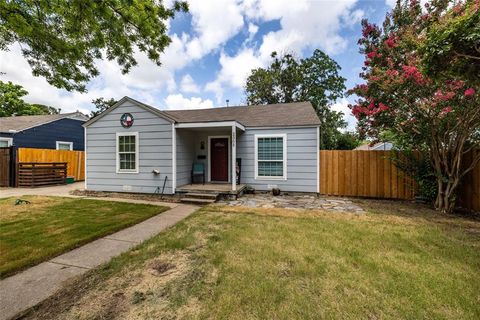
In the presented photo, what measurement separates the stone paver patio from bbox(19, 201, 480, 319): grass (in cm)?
184

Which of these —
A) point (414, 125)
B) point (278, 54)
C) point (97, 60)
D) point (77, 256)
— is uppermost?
point (278, 54)

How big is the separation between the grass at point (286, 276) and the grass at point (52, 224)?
1.17m

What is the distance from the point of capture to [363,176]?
802cm

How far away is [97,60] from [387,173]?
921 cm

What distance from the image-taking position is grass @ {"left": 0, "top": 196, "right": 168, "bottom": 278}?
10.9ft

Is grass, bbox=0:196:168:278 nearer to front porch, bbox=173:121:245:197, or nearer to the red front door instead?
front porch, bbox=173:121:245:197

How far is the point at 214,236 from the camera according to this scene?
407 cm

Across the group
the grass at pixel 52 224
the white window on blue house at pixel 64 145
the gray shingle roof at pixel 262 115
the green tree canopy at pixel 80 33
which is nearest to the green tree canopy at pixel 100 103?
the white window on blue house at pixel 64 145

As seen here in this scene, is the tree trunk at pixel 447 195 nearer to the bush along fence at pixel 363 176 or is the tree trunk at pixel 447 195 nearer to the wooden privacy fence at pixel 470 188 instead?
the wooden privacy fence at pixel 470 188

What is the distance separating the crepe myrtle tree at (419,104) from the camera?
17.6 feet

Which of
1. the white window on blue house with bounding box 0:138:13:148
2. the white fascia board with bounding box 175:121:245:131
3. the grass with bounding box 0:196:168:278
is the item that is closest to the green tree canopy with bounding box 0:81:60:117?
the white window on blue house with bounding box 0:138:13:148

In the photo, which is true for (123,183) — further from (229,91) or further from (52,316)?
(229,91)

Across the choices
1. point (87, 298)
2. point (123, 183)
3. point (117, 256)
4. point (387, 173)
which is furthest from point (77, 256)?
point (387, 173)

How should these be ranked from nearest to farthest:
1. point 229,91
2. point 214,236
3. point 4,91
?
point 214,236 → point 229,91 → point 4,91
